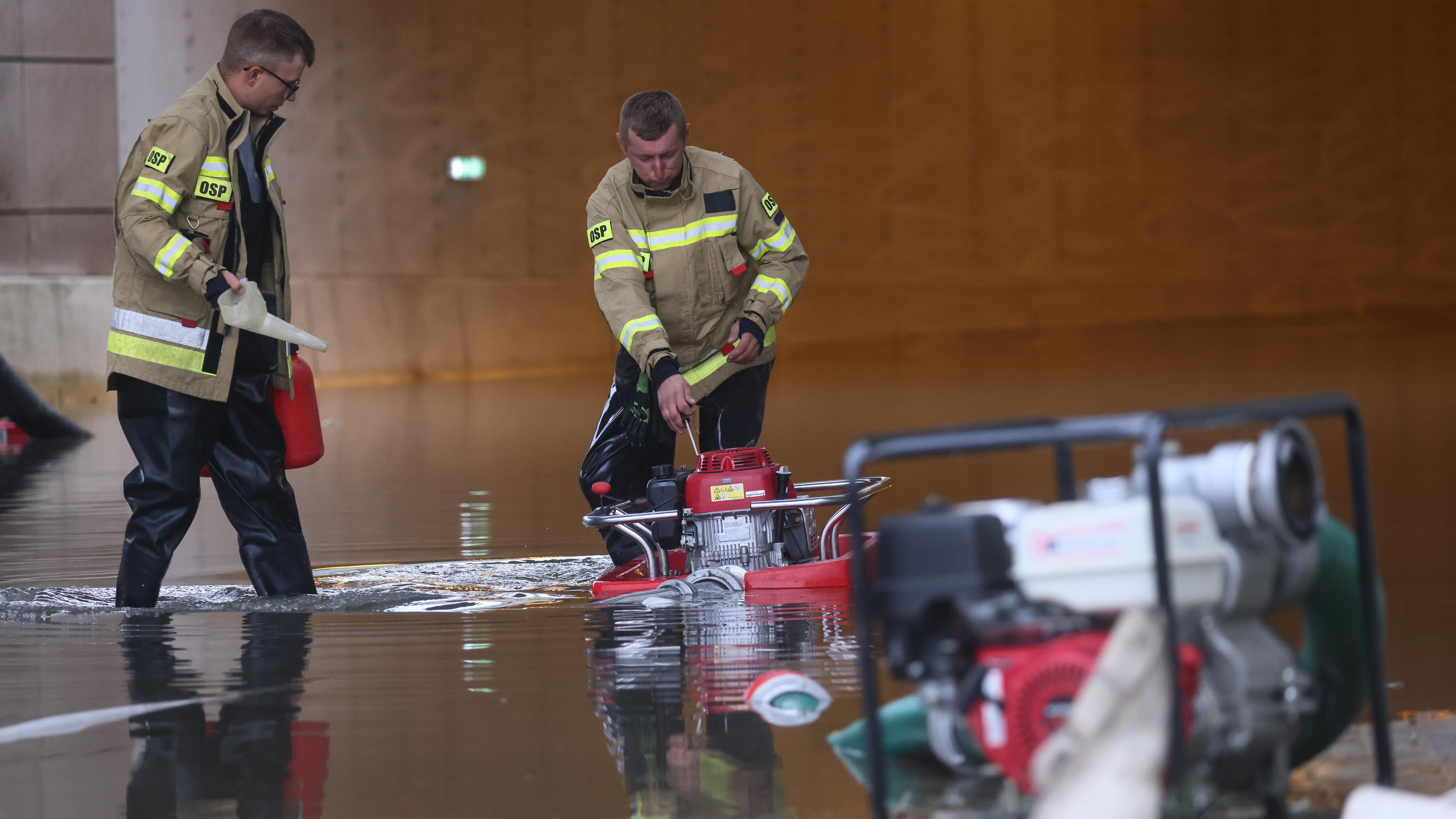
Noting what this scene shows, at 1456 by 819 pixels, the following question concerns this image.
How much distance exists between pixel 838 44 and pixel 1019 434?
16370 mm

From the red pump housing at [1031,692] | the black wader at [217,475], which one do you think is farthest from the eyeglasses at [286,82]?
the red pump housing at [1031,692]

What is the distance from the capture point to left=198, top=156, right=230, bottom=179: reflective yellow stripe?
416 centimetres

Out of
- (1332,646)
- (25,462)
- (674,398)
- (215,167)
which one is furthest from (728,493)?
(25,462)

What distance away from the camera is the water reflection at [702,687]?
243cm

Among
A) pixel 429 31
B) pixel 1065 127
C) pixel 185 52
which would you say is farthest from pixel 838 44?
pixel 185 52

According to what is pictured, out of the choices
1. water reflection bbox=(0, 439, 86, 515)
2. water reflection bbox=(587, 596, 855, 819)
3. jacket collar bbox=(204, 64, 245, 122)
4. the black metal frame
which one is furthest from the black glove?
water reflection bbox=(0, 439, 86, 515)

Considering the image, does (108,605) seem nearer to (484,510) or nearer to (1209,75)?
(484,510)

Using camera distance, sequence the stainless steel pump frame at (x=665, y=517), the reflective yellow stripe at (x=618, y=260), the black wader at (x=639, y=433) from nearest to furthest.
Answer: the stainless steel pump frame at (x=665, y=517)
the reflective yellow stripe at (x=618, y=260)
the black wader at (x=639, y=433)

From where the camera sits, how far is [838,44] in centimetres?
1753

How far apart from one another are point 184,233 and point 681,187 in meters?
1.39

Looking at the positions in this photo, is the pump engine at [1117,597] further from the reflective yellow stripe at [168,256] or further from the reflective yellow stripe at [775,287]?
the reflective yellow stripe at [775,287]

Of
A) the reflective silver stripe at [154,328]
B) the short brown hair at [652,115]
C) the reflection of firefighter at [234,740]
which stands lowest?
the reflection of firefighter at [234,740]

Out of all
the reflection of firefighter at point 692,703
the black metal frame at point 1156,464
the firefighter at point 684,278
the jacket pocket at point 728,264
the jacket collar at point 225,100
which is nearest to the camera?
the black metal frame at point 1156,464

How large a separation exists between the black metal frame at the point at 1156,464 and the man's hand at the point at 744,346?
2.55 metres
